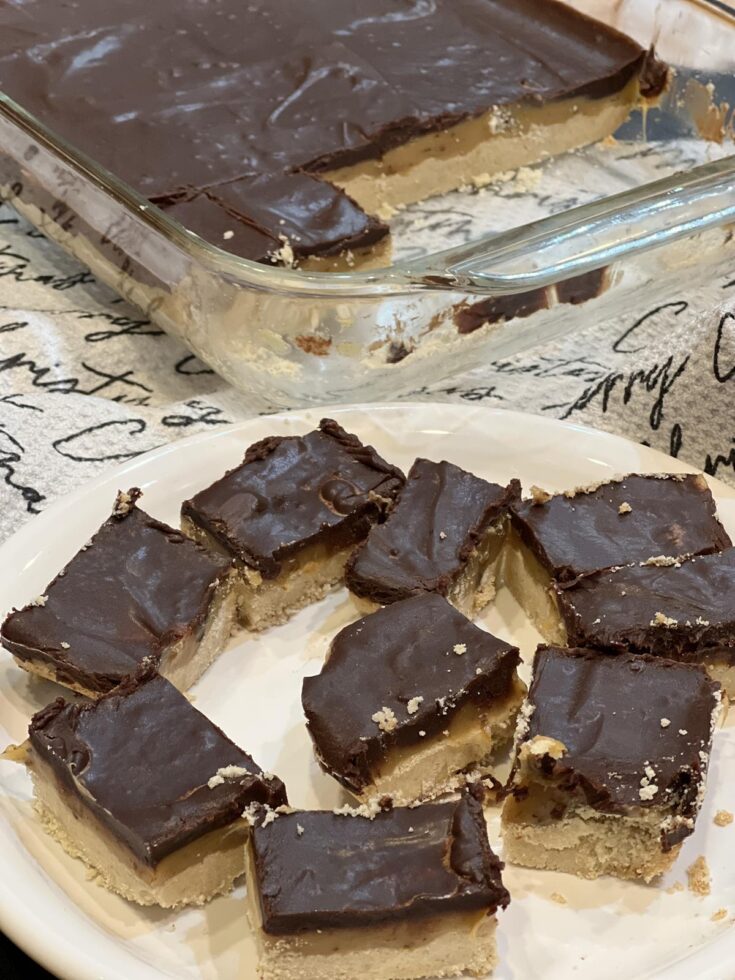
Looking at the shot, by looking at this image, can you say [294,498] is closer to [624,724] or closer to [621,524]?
[621,524]

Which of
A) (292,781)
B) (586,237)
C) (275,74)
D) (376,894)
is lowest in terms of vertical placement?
(292,781)

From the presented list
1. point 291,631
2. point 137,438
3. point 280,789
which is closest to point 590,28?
point 137,438

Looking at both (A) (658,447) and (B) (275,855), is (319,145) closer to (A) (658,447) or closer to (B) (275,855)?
(A) (658,447)

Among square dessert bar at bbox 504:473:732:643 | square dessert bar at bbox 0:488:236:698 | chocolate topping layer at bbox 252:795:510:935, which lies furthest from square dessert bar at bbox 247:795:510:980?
square dessert bar at bbox 504:473:732:643

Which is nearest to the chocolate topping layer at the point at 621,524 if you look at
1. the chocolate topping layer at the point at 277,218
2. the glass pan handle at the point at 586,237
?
the glass pan handle at the point at 586,237

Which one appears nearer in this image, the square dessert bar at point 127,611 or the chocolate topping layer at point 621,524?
the square dessert bar at point 127,611

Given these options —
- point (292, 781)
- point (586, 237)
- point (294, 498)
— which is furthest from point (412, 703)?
point (586, 237)

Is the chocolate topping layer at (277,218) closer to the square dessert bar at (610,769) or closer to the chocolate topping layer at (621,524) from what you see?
the chocolate topping layer at (621,524)
